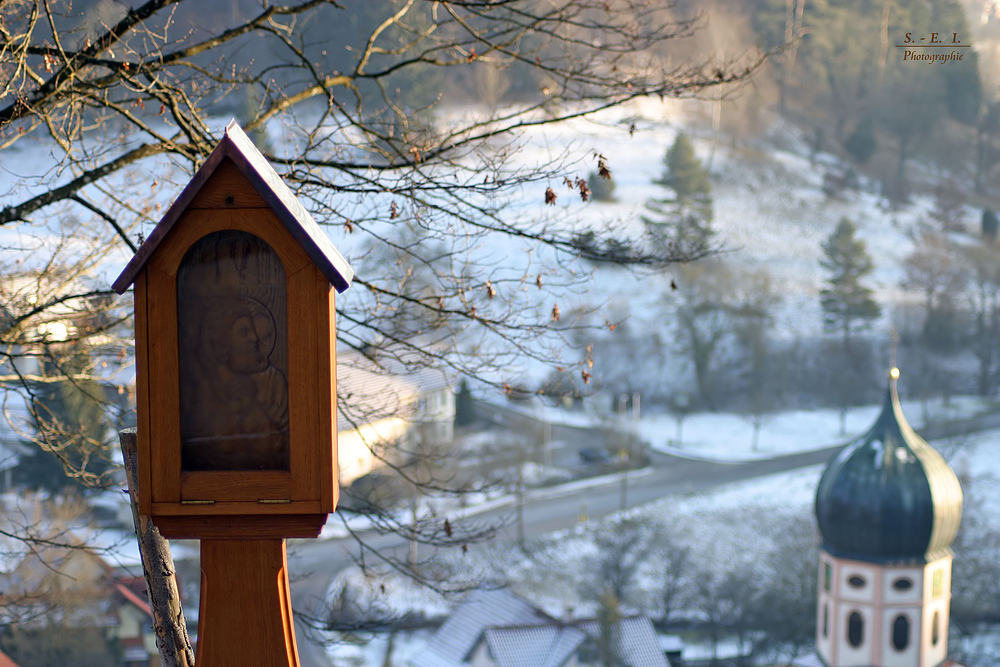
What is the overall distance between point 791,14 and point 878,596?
1135 inches

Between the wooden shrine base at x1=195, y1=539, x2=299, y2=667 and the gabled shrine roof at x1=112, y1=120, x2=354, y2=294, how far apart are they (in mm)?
461

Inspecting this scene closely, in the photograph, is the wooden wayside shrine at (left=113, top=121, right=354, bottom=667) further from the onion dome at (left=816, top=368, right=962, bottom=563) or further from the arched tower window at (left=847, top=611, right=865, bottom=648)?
the arched tower window at (left=847, top=611, right=865, bottom=648)

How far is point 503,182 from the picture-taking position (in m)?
3.77

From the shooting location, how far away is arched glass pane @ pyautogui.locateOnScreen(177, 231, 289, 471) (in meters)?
1.61

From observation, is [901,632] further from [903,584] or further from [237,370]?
[237,370]

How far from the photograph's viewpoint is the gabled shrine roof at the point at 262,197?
5.08 ft

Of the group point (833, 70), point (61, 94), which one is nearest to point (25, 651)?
point (61, 94)

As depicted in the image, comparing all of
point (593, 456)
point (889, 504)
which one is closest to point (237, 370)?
point (889, 504)

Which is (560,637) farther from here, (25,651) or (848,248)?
(848,248)

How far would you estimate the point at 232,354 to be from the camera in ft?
5.33

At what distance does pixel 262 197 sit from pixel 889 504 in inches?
698

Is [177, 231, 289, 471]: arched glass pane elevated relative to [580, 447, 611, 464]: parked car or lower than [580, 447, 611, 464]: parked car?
elevated

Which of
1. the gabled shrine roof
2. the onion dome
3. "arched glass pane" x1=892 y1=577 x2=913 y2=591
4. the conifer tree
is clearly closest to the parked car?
the onion dome

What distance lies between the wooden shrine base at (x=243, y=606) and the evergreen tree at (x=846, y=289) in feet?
112
